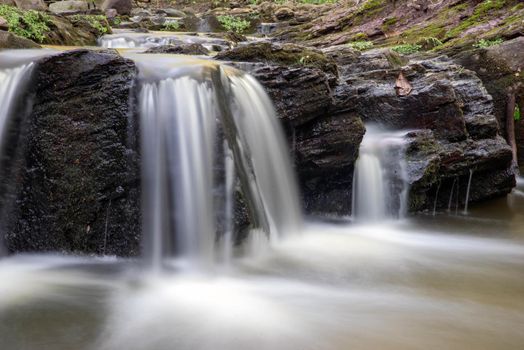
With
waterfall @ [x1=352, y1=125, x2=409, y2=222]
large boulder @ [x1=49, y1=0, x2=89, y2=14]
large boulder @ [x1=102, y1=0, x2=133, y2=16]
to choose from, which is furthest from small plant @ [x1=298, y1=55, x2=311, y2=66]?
large boulder @ [x1=49, y1=0, x2=89, y2=14]

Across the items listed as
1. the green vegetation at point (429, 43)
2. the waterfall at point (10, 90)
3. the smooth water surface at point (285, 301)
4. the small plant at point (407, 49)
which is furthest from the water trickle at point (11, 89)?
the green vegetation at point (429, 43)

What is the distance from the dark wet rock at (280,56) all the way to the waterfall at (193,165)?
1.21 meters

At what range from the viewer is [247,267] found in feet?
13.8

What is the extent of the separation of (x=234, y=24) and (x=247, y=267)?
69.2 feet

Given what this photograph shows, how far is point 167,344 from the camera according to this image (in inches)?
111

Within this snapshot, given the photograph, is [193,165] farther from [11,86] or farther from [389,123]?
[389,123]

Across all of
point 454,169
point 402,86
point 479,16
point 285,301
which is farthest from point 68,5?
point 285,301

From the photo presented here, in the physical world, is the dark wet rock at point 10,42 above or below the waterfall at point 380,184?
above

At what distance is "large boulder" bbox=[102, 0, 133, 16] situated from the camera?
71.1ft

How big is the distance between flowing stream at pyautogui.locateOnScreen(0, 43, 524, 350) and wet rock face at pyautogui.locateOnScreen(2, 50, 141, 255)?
0.18 m

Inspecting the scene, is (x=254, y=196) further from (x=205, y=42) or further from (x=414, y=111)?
(x=205, y=42)

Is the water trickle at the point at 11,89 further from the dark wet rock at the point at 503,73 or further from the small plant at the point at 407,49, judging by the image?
the small plant at the point at 407,49

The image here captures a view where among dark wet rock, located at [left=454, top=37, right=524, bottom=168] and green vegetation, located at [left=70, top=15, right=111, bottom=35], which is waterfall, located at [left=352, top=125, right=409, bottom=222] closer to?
dark wet rock, located at [left=454, top=37, right=524, bottom=168]

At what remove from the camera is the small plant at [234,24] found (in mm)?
22672
